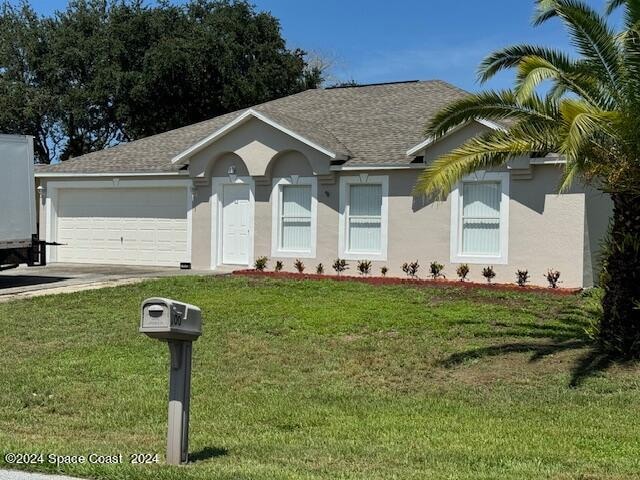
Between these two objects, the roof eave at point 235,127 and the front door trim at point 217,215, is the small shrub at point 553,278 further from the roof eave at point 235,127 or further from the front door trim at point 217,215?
the front door trim at point 217,215

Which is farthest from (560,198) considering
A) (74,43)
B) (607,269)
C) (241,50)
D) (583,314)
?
(74,43)

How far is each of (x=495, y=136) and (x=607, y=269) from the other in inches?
90.1

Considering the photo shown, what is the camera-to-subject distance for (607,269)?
419 inches

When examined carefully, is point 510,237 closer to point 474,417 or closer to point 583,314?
point 583,314

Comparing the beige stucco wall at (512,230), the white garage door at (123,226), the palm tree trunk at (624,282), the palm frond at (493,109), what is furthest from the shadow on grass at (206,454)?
the white garage door at (123,226)

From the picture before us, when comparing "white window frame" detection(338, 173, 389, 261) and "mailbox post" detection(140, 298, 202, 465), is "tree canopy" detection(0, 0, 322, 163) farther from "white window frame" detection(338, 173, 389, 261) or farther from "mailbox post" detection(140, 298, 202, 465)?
"mailbox post" detection(140, 298, 202, 465)

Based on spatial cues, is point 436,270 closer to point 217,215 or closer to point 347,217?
point 347,217

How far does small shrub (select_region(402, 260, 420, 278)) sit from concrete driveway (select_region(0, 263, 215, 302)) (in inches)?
193

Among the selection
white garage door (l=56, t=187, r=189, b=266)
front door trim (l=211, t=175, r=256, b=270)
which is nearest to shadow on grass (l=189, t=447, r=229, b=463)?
front door trim (l=211, t=175, r=256, b=270)

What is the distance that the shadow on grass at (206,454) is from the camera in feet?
21.0

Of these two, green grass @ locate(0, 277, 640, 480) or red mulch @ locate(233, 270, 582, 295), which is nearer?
green grass @ locate(0, 277, 640, 480)

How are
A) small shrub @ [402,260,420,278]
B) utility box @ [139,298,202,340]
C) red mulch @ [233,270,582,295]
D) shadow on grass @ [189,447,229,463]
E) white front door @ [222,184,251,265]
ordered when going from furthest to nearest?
1. white front door @ [222,184,251,265]
2. small shrub @ [402,260,420,278]
3. red mulch @ [233,270,582,295]
4. shadow on grass @ [189,447,229,463]
5. utility box @ [139,298,202,340]

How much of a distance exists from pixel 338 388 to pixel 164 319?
13.4 ft

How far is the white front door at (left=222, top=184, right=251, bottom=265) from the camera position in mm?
21188
